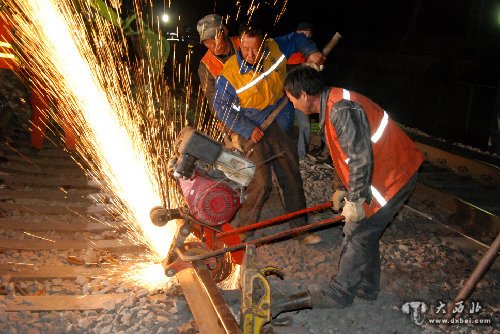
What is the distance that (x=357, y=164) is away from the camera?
3400 millimetres

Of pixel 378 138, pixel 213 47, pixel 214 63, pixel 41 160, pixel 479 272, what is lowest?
pixel 479 272

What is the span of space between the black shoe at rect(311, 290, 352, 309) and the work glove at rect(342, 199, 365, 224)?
0.66m

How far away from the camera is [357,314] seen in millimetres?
3912

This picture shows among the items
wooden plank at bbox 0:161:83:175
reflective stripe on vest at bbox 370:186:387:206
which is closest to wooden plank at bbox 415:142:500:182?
reflective stripe on vest at bbox 370:186:387:206

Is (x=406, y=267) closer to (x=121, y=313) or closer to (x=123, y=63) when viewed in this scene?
(x=121, y=313)

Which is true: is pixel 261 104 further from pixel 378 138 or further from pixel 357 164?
pixel 357 164

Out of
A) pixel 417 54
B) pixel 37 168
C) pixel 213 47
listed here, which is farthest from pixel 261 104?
pixel 417 54

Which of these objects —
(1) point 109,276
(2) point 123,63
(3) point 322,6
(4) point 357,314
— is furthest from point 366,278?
(3) point 322,6

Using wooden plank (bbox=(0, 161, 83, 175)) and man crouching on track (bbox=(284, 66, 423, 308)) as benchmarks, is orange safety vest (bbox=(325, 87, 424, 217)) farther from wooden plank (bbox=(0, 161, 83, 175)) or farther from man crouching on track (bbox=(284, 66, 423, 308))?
wooden plank (bbox=(0, 161, 83, 175))

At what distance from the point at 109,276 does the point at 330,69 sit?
59.8ft

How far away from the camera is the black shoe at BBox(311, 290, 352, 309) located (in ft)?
12.3

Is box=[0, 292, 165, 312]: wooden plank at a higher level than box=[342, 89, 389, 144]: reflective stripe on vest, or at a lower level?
lower

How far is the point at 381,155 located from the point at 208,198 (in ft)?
4.47

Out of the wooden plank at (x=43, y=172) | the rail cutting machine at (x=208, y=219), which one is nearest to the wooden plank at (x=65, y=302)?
the rail cutting machine at (x=208, y=219)
